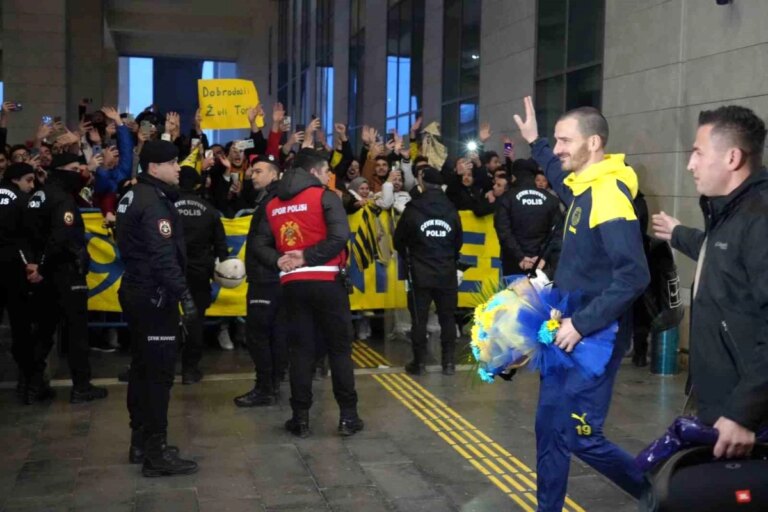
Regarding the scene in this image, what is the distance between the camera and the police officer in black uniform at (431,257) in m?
9.02

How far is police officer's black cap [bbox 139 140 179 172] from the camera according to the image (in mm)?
5848

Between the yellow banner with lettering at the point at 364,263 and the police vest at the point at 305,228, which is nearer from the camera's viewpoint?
the police vest at the point at 305,228

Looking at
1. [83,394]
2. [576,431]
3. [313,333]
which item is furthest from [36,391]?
[576,431]

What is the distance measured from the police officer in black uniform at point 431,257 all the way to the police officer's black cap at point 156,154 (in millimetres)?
3591

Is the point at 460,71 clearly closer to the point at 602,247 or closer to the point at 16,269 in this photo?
the point at 16,269

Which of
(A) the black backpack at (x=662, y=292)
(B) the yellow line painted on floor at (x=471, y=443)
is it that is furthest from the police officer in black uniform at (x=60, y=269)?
(A) the black backpack at (x=662, y=292)

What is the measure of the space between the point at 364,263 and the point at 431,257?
6.16ft

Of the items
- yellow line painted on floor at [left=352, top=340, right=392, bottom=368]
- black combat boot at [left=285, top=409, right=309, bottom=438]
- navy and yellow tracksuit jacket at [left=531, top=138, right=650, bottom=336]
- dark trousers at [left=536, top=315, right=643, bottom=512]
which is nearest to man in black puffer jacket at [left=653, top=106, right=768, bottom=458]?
navy and yellow tracksuit jacket at [left=531, top=138, right=650, bottom=336]

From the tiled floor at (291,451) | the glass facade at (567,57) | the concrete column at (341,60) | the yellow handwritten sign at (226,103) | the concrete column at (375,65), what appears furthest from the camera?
the concrete column at (341,60)

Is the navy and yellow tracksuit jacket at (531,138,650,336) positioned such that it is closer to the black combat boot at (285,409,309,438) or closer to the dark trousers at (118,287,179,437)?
the dark trousers at (118,287,179,437)

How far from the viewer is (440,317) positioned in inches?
363

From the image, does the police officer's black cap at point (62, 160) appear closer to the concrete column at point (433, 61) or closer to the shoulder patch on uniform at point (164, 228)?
the shoulder patch on uniform at point (164, 228)

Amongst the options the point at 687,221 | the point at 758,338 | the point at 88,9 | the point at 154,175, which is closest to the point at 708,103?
the point at 687,221

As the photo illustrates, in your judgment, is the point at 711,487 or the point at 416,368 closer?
the point at 711,487
